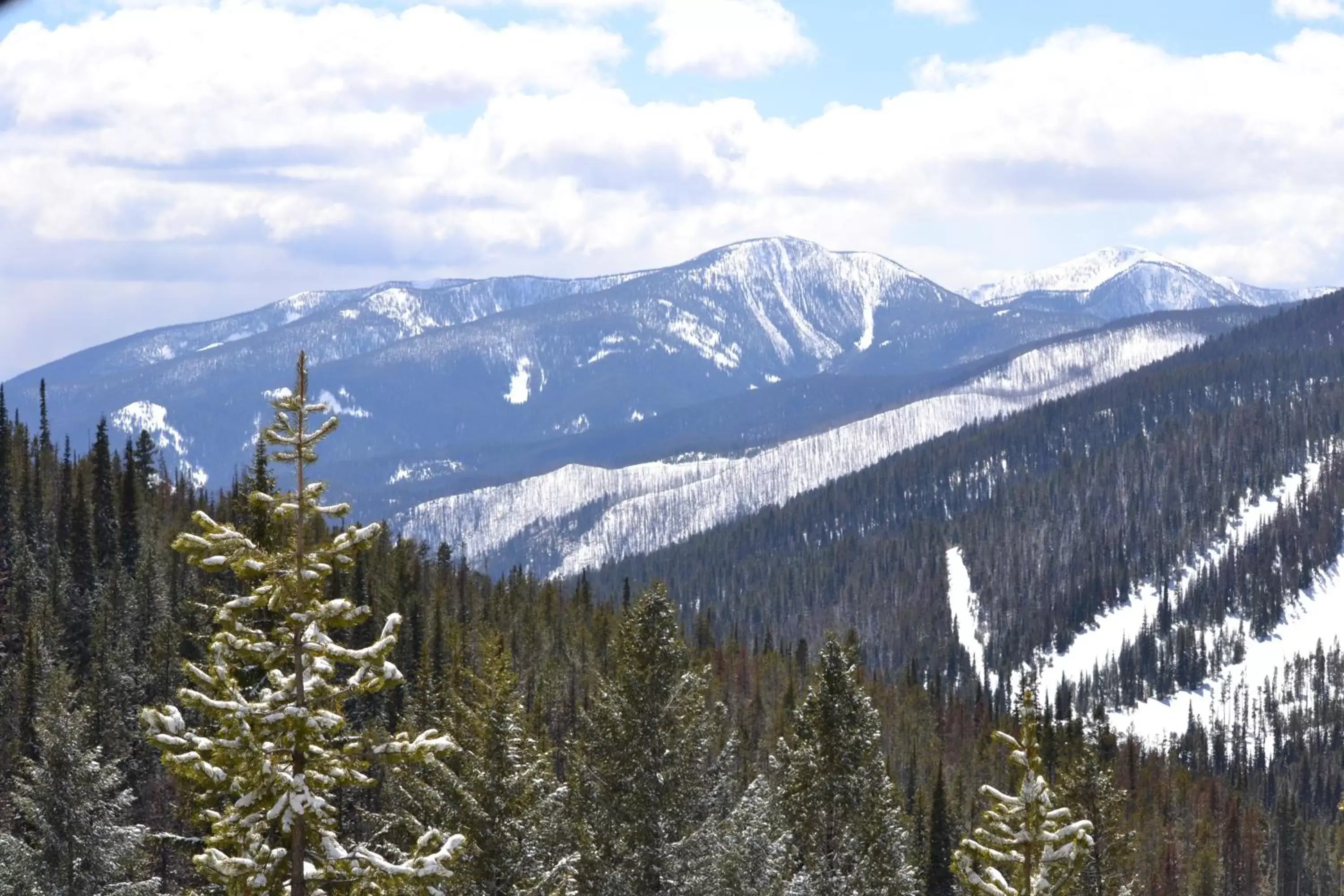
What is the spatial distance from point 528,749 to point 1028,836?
13.0 meters

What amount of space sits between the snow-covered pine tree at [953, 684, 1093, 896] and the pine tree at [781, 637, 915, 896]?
21.9 meters

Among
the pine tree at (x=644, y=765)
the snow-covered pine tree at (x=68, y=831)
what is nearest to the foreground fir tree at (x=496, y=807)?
the pine tree at (x=644, y=765)

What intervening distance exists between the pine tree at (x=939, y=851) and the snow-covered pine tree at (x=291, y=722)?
53.2 meters

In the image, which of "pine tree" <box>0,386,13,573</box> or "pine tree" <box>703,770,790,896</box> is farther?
"pine tree" <box>0,386,13,573</box>

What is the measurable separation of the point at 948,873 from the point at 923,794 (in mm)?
23517

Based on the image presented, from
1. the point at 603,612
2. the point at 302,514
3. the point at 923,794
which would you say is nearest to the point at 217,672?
the point at 302,514

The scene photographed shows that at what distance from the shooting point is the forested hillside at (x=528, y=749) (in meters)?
34.6

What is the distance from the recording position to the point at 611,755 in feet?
128

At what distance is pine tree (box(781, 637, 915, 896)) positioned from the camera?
4500cm

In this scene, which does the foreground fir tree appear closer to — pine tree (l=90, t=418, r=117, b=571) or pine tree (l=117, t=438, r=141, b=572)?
pine tree (l=117, t=438, r=141, b=572)

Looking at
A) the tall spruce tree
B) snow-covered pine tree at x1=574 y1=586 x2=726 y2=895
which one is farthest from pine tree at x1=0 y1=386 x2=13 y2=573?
the tall spruce tree

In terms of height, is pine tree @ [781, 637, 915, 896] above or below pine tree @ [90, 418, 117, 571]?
below

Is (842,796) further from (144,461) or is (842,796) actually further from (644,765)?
(144,461)

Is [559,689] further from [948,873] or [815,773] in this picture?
[815,773]
